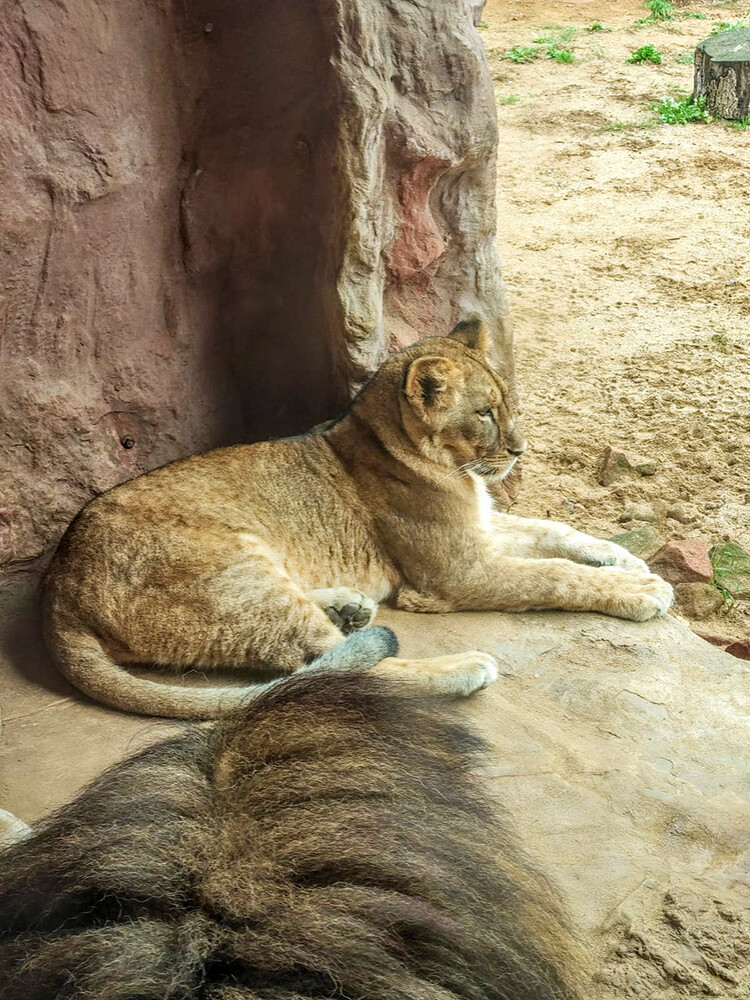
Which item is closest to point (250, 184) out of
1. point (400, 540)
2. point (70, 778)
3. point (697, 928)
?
point (400, 540)

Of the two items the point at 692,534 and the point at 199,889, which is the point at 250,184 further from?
the point at 199,889

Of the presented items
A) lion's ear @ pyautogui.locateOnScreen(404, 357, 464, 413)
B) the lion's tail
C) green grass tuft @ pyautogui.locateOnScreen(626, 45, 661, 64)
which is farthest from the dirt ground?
the lion's tail

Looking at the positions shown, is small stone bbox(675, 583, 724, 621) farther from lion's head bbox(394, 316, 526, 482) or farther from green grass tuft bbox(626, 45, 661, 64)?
green grass tuft bbox(626, 45, 661, 64)

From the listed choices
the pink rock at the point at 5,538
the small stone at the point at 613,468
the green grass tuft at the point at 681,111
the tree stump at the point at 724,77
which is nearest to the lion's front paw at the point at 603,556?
the small stone at the point at 613,468

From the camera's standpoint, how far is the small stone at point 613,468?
22.9 ft

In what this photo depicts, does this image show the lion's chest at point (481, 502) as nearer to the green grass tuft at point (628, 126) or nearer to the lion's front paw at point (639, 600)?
the lion's front paw at point (639, 600)

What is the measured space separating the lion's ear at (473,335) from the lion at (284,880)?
114 inches

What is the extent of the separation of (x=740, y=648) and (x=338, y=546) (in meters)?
1.98

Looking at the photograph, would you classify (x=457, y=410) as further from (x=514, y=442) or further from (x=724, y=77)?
(x=724, y=77)

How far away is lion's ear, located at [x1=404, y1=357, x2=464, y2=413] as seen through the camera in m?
4.92

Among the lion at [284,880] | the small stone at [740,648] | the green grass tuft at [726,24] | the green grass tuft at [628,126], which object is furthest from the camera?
the green grass tuft at [726,24]

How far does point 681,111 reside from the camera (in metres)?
12.5

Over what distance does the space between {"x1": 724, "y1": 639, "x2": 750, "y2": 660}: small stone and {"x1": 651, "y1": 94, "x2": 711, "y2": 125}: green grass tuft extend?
27.7 feet

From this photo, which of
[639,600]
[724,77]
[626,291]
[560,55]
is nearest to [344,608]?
[639,600]
